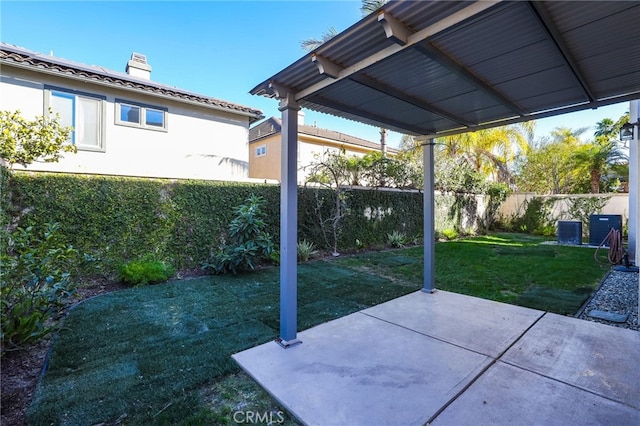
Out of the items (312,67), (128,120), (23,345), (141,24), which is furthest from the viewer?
(128,120)

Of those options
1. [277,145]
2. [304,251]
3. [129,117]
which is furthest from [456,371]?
[277,145]

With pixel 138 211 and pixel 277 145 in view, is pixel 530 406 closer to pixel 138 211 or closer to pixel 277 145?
pixel 138 211

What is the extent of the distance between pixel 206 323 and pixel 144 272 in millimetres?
2654

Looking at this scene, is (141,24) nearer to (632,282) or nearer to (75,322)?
(75,322)

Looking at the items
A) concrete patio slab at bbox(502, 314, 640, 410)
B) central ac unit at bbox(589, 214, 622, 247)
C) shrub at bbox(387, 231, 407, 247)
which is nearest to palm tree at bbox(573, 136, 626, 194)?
central ac unit at bbox(589, 214, 622, 247)

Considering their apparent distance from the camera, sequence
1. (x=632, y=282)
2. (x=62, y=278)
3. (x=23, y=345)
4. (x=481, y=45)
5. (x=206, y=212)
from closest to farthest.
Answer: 1. (x=481, y=45)
2. (x=23, y=345)
3. (x=62, y=278)
4. (x=632, y=282)
5. (x=206, y=212)

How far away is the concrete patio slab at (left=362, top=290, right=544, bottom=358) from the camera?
3.41m

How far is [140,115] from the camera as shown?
29.7 feet

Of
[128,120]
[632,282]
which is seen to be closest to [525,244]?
[632,282]

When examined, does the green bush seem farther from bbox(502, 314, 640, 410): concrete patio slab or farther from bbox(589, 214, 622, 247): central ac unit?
bbox(589, 214, 622, 247): central ac unit

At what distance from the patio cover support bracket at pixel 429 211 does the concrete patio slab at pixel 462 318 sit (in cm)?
33

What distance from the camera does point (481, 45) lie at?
99.3 inches

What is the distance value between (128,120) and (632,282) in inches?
493

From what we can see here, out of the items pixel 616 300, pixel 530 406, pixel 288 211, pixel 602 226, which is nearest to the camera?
pixel 530 406
